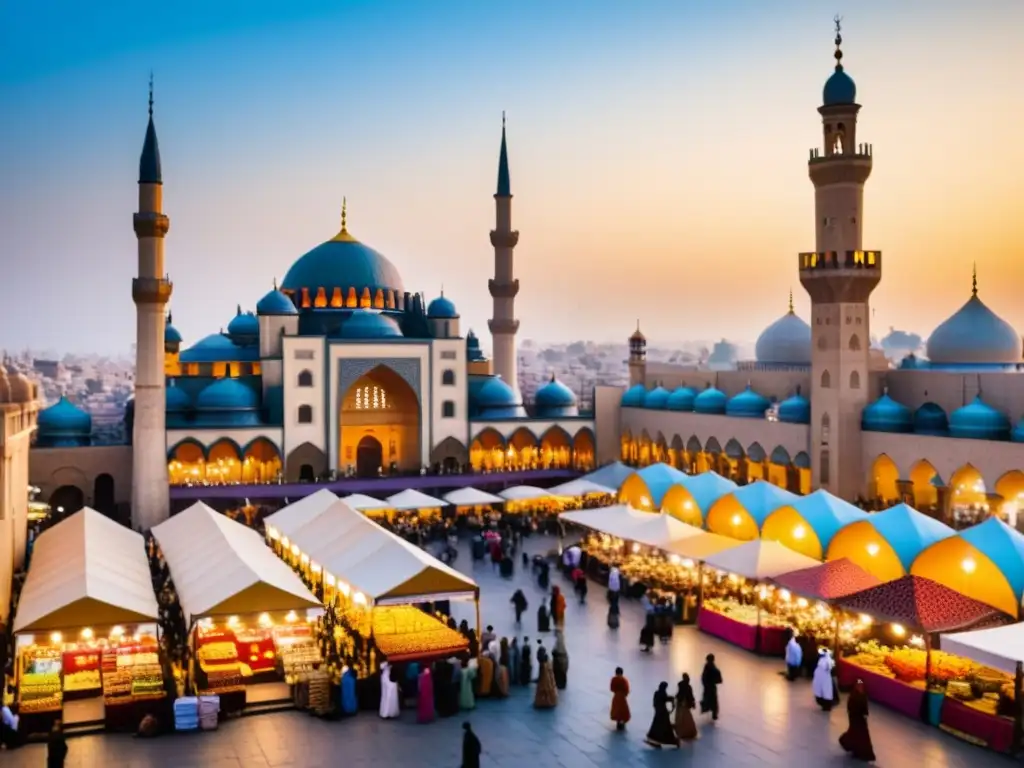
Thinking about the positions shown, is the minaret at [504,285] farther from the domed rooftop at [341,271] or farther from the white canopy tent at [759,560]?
the white canopy tent at [759,560]

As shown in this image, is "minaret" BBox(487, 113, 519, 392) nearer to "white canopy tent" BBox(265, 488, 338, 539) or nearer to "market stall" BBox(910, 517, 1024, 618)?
"white canopy tent" BBox(265, 488, 338, 539)

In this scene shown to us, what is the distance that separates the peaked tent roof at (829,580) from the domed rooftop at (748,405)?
1370 centimetres

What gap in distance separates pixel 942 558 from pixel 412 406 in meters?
20.0

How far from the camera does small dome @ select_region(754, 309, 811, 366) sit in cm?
3612

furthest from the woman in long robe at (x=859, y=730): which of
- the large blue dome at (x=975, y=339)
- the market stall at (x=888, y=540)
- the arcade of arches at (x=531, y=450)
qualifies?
the arcade of arches at (x=531, y=450)

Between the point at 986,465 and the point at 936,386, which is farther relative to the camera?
the point at 936,386

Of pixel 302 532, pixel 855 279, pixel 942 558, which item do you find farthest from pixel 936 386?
pixel 302 532

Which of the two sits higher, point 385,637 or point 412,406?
point 412,406

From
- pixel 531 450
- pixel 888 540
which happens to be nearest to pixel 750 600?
pixel 888 540

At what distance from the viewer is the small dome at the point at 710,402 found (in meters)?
30.3

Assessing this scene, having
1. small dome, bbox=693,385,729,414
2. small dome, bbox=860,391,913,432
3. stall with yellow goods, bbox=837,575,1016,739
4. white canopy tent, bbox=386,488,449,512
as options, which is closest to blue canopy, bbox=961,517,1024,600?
stall with yellow goods, bbox=837,575,1016,739

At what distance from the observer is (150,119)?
2706 centimetres

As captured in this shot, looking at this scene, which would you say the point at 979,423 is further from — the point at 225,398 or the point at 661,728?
the point at 225,398

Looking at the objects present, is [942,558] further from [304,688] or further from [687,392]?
[687,392]
